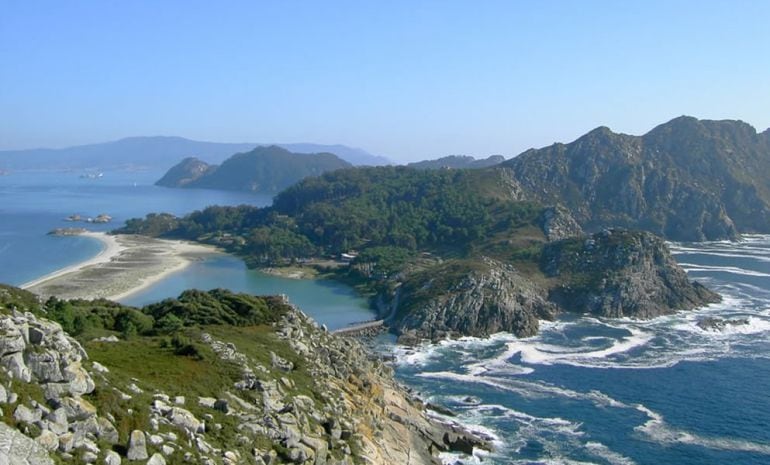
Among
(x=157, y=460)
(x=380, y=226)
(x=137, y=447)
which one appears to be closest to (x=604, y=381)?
(x=157, y=460)

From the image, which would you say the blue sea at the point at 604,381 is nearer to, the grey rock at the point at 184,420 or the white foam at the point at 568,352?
the white foam at the point at 568,352

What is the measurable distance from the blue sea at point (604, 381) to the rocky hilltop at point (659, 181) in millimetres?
49228

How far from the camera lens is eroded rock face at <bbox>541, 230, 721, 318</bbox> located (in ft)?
262

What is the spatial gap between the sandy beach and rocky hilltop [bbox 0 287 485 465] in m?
41.6

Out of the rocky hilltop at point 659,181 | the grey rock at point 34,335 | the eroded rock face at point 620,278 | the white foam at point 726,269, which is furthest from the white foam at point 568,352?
the rocky hilltop at point 659,181

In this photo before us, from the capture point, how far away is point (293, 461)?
26016 mm

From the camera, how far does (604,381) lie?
54.8 meters

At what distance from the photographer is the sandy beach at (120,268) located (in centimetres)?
8581

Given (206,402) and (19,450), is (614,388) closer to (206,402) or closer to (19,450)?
(206,402)

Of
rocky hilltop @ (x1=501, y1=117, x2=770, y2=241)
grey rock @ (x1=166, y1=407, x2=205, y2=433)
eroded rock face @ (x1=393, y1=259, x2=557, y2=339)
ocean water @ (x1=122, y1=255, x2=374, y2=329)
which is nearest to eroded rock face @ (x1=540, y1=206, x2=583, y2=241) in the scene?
eroded rock face @ (x1=393, y1=259, x2=557, y2=339)

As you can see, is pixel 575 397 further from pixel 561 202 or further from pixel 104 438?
pixel 561 202

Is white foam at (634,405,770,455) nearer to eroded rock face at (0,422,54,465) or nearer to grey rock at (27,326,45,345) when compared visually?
grey rock at (27,326,45,345)

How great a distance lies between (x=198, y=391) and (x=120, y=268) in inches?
3175

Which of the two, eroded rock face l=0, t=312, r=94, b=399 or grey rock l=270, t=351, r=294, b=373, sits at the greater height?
eroded rock face l=0, t=312, r=94, b=399
